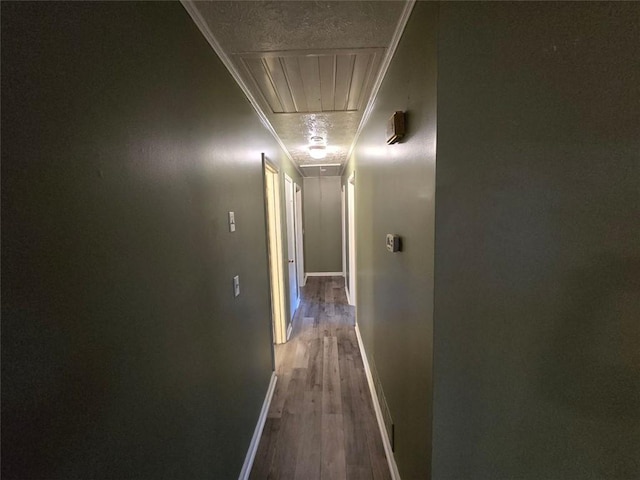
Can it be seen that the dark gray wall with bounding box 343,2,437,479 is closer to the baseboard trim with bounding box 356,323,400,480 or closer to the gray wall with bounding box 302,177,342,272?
the baseboard trim with bounding box 356,323,400,480

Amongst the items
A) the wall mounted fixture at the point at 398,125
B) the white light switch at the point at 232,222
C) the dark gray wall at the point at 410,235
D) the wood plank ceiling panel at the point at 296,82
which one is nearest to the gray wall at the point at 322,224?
the wood plank ceiling panel at the point at 296,82

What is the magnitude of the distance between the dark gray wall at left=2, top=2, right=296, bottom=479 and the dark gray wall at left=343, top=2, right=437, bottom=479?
2.87ft

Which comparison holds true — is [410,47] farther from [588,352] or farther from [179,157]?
[588,352]

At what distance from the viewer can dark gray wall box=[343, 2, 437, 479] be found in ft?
3.04

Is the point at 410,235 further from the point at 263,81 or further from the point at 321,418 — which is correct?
the point at 321,418

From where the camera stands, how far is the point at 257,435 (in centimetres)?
174

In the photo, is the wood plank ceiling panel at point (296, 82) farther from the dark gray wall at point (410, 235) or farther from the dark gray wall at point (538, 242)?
the dark gray wall at point (538, 242)

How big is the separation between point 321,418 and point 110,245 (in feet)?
6.32

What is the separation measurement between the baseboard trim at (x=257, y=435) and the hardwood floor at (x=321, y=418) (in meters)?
0.03

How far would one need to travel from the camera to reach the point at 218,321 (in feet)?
4.03

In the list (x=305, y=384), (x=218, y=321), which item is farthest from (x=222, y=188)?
(x=305, y=384)

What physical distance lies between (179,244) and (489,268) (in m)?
1.09

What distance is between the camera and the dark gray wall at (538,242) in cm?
83

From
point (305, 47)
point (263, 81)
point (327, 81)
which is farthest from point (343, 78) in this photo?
point (263, 81)
